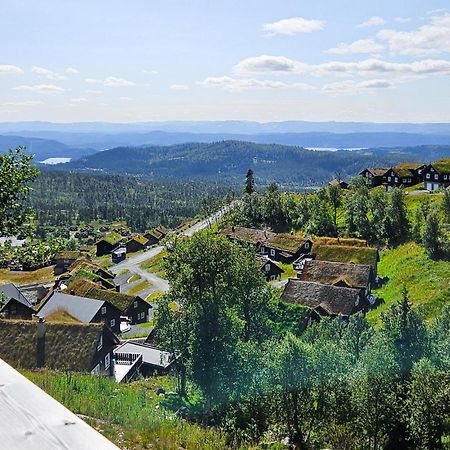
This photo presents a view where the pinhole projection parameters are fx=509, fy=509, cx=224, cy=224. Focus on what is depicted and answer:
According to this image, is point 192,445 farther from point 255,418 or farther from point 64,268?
point 64,268

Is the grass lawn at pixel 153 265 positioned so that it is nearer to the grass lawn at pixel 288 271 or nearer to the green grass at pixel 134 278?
the green grass at pixel 134 278

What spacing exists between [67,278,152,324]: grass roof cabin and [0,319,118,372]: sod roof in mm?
22122

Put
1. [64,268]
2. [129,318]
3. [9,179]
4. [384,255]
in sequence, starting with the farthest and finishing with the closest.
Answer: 1. [64,268]
2. [384,255]
3. [129,318]
4. [9,179]

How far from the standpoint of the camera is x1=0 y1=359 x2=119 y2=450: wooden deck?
234 cm

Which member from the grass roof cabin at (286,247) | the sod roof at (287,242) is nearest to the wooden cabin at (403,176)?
the sod roof at (287,242)

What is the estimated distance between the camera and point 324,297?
5000 cm

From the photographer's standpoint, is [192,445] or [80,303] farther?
[80,303]

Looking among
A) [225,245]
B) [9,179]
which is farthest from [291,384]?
[9,179]

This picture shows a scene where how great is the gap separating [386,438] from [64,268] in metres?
87.7

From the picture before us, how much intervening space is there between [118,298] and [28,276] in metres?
57.8

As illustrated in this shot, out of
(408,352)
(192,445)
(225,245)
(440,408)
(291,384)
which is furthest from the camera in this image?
(225,245)

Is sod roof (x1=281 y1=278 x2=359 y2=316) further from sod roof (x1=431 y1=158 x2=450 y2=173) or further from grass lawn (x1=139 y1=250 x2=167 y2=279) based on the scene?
sod roof (x1=431 y1=158 x2=450 y2=173)

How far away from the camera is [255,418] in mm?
23531

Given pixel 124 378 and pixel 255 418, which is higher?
pixel 255 418
